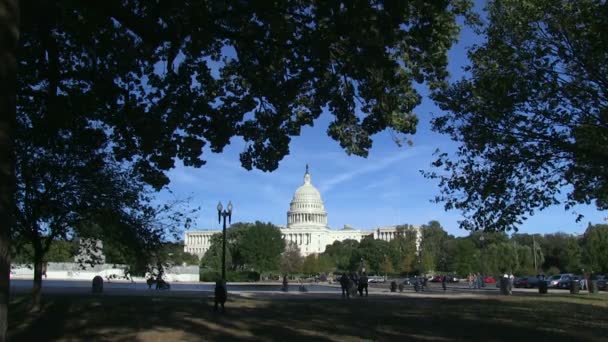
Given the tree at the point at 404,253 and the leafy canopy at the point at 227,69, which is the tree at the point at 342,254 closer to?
the tree at the point at 404,253

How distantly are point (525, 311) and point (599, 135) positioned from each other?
7.75m

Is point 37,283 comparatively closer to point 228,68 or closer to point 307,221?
point 228,68

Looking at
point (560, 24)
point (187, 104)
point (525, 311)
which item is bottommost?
point (525, 311)

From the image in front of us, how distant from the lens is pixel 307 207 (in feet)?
618

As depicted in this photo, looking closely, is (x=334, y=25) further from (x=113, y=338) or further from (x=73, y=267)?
(x=73, y=267)

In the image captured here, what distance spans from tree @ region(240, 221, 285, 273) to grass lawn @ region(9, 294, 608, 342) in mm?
81091

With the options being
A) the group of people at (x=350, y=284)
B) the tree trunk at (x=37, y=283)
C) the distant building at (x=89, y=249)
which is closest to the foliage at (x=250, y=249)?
the group of people at (x=350, y=284)

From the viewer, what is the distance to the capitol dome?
186625 millimetres

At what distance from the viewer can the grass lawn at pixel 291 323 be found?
1573 centimetres

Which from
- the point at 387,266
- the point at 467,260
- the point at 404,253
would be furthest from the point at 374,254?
the point at 467,260

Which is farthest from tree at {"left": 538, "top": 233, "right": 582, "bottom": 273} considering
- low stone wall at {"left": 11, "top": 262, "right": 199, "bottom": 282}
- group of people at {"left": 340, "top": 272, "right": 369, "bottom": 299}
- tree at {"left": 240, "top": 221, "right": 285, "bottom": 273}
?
group of people at {"left": 340, "top": 272, "right": 369, "bottom": 299}

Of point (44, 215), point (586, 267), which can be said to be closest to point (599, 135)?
point (44, 215)

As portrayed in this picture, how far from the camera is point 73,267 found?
7569cm

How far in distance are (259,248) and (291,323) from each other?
88533 mm
